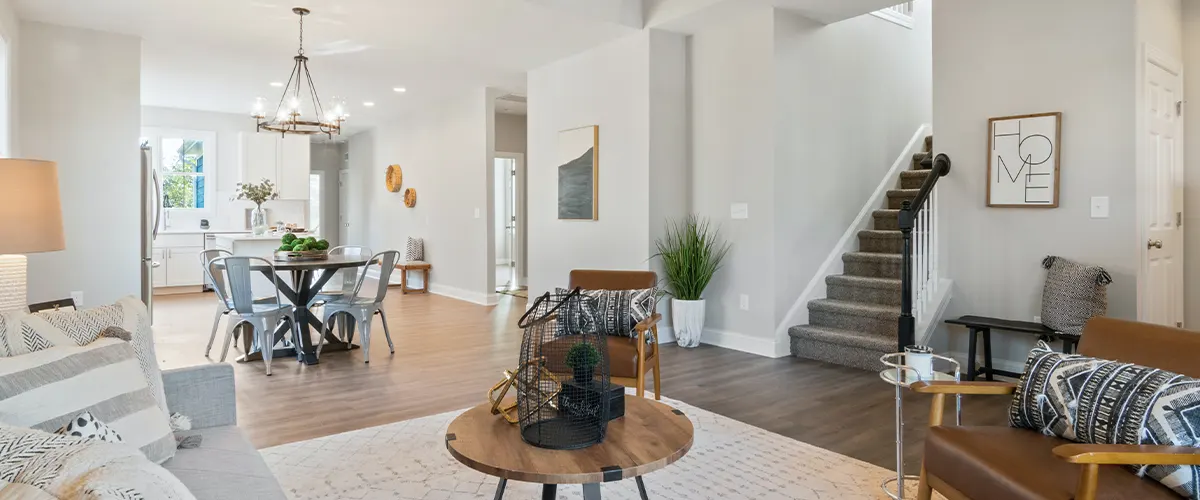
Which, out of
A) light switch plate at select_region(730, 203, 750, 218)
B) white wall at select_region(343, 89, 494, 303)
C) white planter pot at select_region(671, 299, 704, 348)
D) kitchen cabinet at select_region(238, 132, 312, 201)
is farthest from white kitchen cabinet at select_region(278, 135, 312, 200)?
light switch plate at select_region(730, 203, 750, 218)

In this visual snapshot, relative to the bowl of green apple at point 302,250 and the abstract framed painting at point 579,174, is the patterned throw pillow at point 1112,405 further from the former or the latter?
the bowl of green apple at point 302,250

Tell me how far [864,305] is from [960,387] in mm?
3189

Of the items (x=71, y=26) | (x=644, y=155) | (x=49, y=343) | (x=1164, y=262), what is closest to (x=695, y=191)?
(x=644, y=155)

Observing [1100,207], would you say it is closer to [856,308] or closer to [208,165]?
[856,308]

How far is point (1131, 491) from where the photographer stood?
1654mm

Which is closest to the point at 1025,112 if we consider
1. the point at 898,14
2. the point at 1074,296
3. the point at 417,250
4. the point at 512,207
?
the point at 1074,296

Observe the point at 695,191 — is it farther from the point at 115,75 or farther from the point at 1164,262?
the point at 115,75

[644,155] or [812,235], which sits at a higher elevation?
[644,155]

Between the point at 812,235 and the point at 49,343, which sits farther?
the point at 812,235

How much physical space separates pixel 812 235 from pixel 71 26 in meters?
6.03

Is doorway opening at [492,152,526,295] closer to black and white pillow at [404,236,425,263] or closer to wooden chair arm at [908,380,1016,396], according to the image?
black and white pillow at [404,236,425,263]

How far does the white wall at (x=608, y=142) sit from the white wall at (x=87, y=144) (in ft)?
11.4

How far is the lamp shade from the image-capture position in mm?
2441

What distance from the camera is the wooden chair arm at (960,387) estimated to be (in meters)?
2.12
